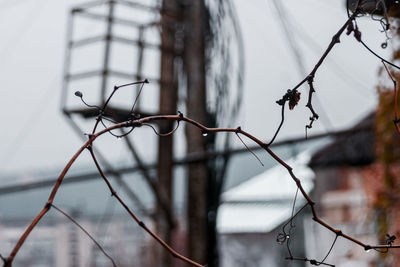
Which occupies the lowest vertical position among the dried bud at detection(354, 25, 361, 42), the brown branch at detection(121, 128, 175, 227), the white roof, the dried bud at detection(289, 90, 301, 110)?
the dried bud at detection(289, 90, 301, 110)

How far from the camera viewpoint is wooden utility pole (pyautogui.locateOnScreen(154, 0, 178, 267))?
5.10 m

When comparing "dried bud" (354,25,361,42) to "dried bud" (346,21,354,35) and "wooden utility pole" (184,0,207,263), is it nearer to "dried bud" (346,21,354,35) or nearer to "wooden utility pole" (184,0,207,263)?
"dried bud" (346,21,354,35)

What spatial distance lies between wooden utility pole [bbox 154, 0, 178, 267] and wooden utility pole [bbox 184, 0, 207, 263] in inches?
15.2

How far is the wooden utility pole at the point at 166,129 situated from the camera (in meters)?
5.10

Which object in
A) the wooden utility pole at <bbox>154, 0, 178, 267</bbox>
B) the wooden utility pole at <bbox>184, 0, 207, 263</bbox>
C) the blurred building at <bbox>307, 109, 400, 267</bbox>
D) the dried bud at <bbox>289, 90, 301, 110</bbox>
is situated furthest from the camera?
the wooden utility pole at <bbox>154, 0, 178, 267</bbox>

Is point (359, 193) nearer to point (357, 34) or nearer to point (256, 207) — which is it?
point (256, 207)

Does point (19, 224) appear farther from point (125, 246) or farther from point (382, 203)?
point (382, 203)

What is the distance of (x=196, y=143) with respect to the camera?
4668mm

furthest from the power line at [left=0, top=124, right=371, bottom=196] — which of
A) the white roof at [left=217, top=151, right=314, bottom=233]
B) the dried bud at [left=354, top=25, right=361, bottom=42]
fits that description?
the white roof at [left=217, top=151, right=314, bottom=233]

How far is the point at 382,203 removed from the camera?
3568 mm

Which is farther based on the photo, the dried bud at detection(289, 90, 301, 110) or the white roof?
the white roof

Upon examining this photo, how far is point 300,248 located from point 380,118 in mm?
7709

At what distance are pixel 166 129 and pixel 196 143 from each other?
0.64m

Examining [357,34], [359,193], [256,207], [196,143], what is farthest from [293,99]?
[359,193]
